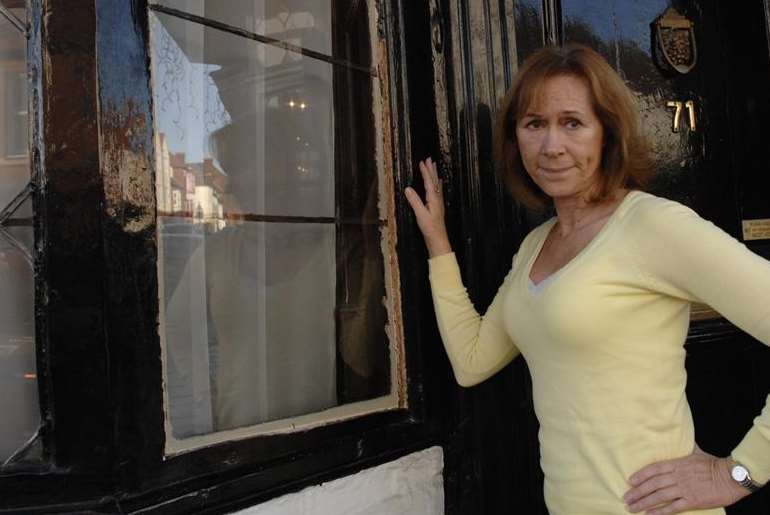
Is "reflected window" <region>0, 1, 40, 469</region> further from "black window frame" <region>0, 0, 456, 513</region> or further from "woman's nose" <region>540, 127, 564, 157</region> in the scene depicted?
"woman's nose" <region>540, 127, 564, 157</region>

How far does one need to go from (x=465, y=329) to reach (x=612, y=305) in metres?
0.49

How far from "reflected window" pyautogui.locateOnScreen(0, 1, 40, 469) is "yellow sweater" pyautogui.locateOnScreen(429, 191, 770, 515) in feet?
3.22

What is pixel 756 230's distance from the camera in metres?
2.31

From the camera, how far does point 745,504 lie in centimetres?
228

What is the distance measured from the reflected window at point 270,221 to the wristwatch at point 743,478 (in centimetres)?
80

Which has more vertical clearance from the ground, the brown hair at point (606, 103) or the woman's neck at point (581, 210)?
the brown hair at point (606, 103)

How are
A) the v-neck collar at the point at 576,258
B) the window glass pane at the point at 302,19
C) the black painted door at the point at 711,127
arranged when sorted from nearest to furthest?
the v-neck collar at the point at 576,258 → the window glass pane at the point at 302,19 → the black painted door at the point at 711,127

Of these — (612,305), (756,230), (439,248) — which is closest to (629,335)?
(612,305)

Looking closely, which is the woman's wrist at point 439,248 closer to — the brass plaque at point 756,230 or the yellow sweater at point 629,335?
the yellow sweater at point 629,335

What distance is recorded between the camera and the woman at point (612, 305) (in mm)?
1228

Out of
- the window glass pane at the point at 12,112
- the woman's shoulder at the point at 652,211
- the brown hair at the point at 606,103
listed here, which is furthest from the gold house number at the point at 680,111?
the window glass pane at the point at 12,112

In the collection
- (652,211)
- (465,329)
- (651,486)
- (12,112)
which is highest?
(12,112)

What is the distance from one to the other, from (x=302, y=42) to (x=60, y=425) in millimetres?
1035

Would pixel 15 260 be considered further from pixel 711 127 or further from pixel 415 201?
pixel 711 127
